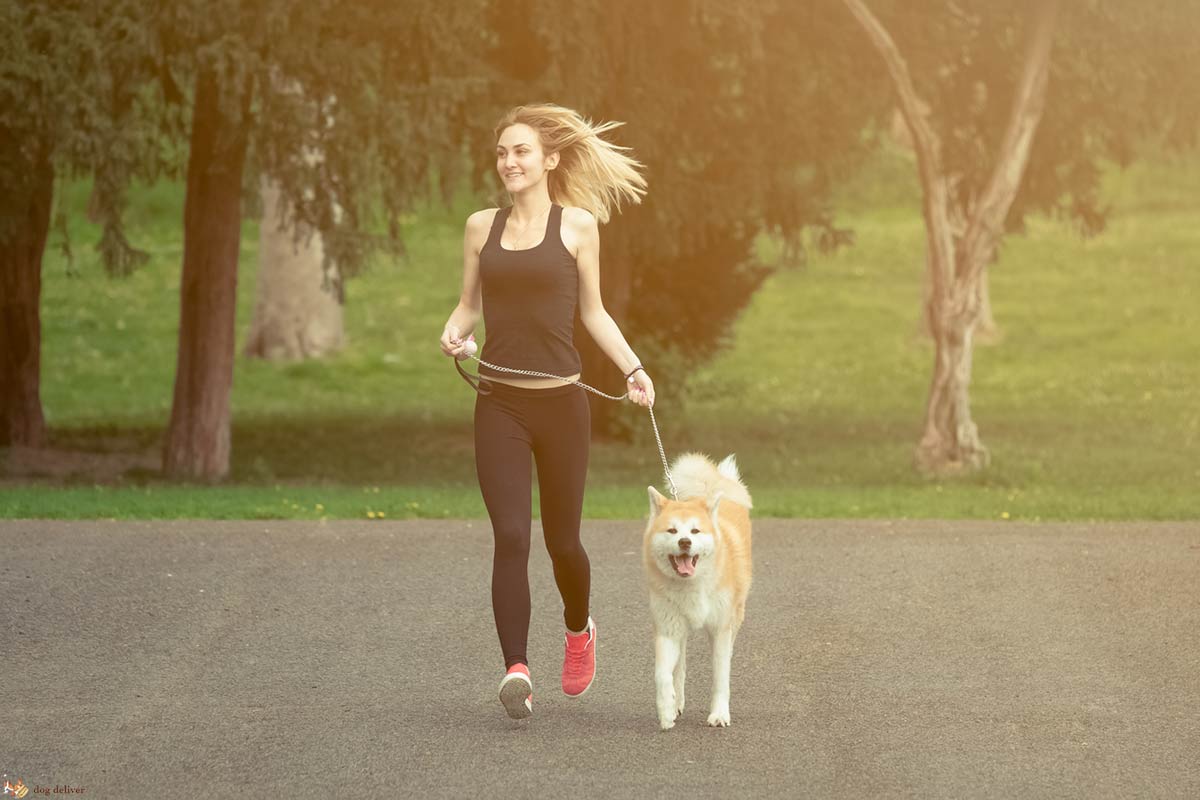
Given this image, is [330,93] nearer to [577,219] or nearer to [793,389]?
[577,219]

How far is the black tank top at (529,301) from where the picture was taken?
22.8 feet

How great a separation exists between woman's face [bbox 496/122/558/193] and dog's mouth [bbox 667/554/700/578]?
1510 mm

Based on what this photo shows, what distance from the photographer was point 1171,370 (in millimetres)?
32500

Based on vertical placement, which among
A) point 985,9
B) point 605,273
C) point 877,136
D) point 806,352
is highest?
point 985,9

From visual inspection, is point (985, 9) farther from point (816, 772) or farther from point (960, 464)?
point (816, 772)

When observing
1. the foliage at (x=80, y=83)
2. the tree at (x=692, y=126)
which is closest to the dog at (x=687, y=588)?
the foliage at (x=80, y=83)

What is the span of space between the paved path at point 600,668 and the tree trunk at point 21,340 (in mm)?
8314

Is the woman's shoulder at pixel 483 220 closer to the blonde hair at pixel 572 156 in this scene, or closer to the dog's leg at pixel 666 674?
the blonde hair at pixel 572 156

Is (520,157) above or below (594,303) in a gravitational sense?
above

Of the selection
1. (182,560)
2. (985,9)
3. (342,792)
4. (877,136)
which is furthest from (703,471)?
(877,136)

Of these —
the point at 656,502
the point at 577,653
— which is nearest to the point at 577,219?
the point at 656,502

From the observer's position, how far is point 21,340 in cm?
1995

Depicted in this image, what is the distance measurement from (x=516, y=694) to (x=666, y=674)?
0.55 meters

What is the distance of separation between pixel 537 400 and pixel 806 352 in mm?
29001
